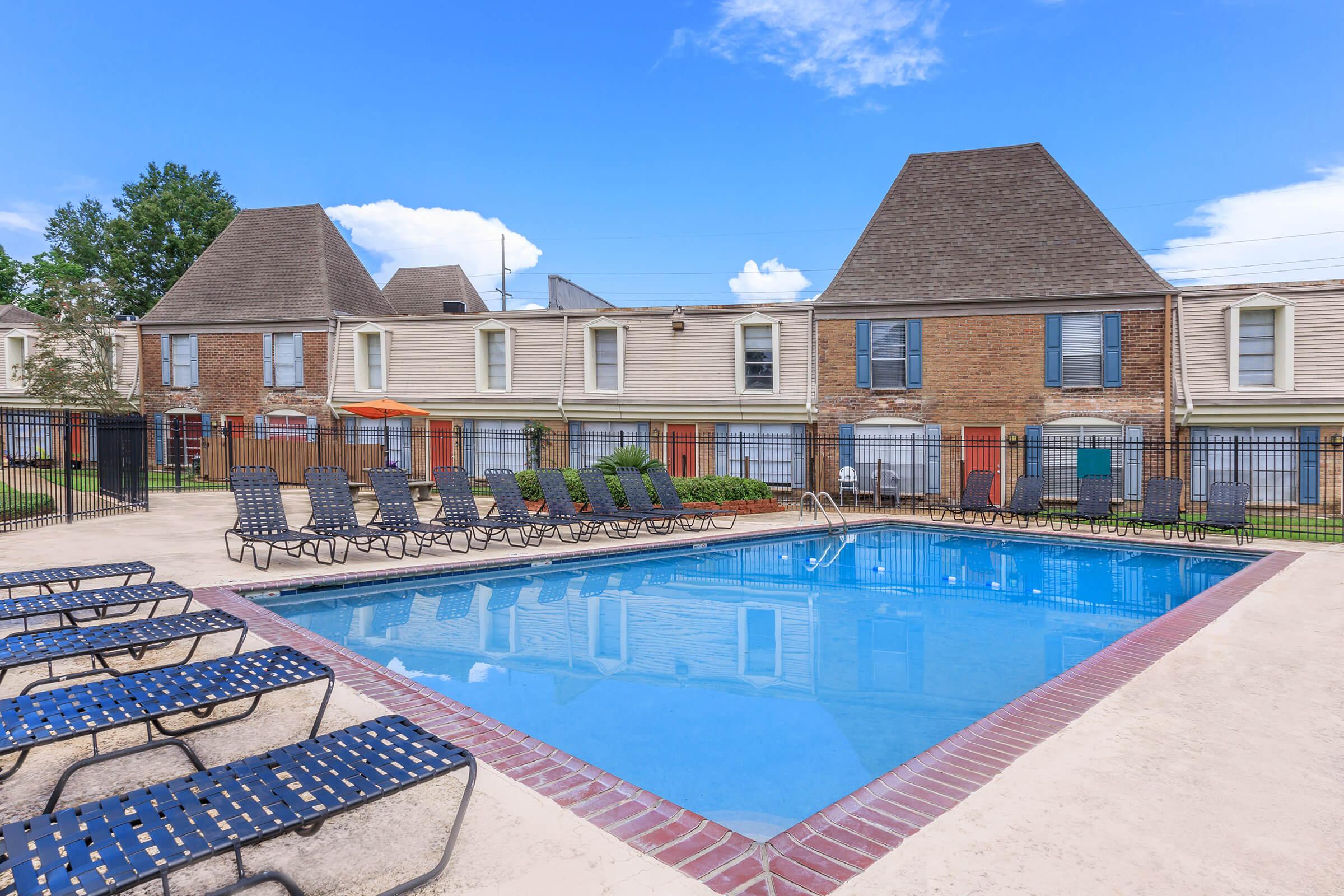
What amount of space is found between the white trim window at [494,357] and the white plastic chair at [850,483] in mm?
10682

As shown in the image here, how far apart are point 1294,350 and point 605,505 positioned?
17489 millimetres

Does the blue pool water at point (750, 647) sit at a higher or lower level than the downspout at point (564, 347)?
lower

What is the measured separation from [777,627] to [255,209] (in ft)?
97.6

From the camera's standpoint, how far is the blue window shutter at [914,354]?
813 inches

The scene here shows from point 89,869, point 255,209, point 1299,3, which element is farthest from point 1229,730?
point 255,209

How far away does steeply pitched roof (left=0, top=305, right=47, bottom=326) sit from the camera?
3291 cm

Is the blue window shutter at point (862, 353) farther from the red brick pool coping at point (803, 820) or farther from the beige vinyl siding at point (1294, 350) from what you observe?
the red brick pool coping at point (803, 820)

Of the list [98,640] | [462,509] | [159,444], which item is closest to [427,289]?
[159,444]

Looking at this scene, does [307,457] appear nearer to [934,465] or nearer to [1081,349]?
[934,465]

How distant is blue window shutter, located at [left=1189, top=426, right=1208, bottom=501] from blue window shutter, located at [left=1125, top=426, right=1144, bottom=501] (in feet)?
3.71

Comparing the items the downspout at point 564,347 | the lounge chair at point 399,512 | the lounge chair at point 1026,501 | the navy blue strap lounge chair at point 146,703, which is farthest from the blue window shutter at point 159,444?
the lounge chair at point 1026,501

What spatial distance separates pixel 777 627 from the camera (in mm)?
7832

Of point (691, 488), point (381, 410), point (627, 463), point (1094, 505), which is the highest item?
point (381, 410)

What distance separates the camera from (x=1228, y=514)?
44.8 ft
